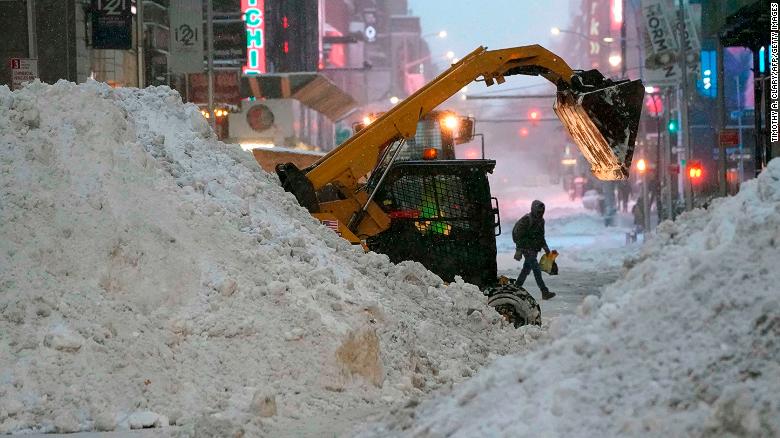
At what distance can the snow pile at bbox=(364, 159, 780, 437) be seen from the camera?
4668 millimetres

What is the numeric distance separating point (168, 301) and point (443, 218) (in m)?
5.21

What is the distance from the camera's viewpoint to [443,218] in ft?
42.2

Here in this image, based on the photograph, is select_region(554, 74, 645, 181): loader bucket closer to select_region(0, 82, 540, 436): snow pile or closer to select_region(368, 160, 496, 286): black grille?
select_region(368, 160, 496, 286): black grille

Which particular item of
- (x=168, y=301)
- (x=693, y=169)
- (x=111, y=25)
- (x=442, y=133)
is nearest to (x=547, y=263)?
(x=442, y=133)

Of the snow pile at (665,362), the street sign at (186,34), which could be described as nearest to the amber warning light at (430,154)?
the snow pile at (665,362)

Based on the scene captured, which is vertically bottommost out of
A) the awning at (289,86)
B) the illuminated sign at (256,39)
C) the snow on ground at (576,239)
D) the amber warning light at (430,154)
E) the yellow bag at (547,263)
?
the snow on ground at (576,239)

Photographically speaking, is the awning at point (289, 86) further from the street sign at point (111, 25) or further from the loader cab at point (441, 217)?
the loader cab at point (441, 217)

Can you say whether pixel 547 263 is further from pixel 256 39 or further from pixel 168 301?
pixel 256 39

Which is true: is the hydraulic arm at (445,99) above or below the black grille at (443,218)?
above

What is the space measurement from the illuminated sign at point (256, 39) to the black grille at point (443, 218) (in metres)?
34.4

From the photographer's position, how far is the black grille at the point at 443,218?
12727 mm

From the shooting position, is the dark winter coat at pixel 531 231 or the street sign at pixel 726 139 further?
the street sign at pixel 726 139

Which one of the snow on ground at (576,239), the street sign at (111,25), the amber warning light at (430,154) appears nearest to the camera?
the amber warning light at (430,154)

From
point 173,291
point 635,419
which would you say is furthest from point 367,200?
point 635,419
